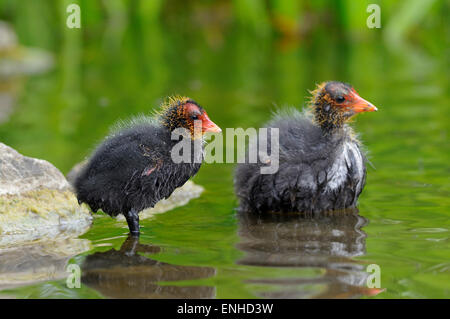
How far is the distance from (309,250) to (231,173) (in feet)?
7.92

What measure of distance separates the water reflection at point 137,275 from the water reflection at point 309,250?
0.38 meters

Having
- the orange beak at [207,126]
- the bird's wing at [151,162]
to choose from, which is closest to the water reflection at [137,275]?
the bird's wing at [151,162]

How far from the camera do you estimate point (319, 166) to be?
21.7 feet

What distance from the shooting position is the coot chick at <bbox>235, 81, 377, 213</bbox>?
663cm

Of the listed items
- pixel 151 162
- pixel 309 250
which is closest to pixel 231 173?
pixel 151 162

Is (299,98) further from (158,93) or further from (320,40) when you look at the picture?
(320,40)

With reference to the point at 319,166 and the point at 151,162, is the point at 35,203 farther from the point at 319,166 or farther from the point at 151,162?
the point at 319,166

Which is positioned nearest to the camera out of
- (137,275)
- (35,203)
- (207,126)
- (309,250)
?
(137,275)

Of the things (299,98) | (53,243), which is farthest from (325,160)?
(299,98)

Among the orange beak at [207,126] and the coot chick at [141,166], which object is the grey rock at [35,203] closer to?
the coot chick at [141,166]

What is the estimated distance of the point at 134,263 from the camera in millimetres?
5371

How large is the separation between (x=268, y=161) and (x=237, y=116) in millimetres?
4272

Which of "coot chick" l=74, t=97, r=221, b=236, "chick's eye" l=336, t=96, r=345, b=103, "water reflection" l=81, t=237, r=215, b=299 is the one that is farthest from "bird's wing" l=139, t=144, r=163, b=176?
"chick's eye" l=336, t=96, r=345, b=103

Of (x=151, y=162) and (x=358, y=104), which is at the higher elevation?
(x=358, y=104)
